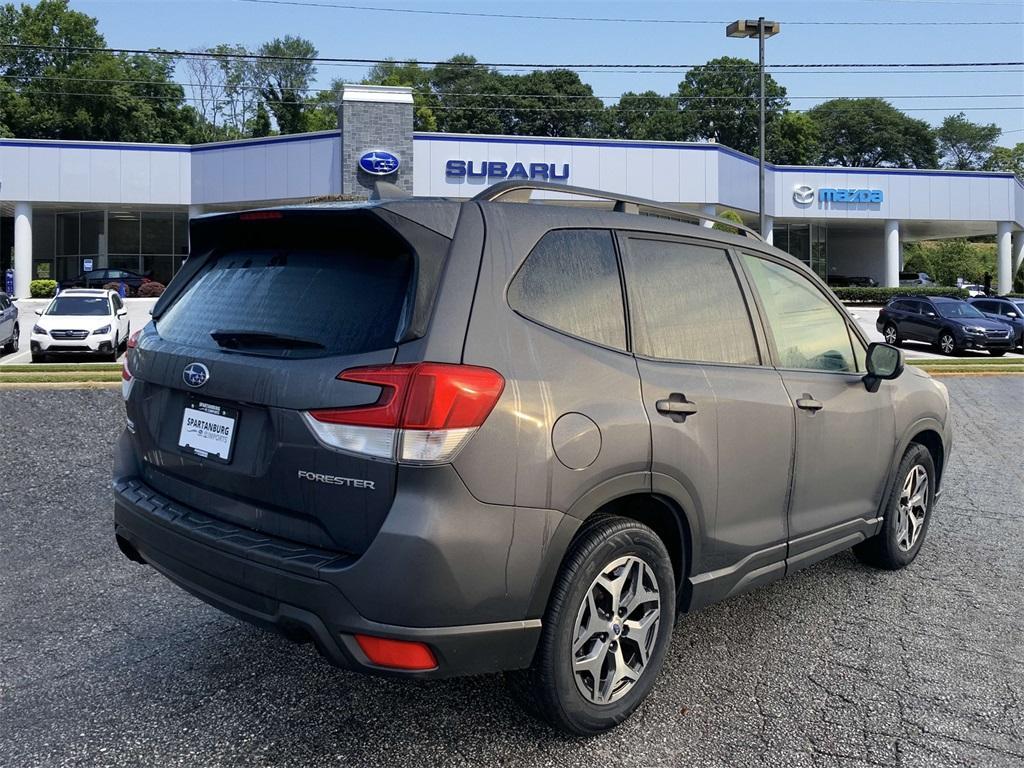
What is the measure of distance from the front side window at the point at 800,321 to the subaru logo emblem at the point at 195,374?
2.41m

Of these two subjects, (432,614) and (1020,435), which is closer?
(432,614)

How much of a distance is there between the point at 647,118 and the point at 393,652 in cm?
9169

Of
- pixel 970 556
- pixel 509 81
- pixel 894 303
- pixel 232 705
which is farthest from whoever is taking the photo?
pixel 509 81

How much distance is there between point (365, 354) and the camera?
8.52 feet

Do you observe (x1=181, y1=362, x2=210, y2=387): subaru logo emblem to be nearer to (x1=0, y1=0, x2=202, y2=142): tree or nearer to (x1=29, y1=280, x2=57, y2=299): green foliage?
(x1=29, y1=280, x2=57, y2=299): green foliage

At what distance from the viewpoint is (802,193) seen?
41.0 m

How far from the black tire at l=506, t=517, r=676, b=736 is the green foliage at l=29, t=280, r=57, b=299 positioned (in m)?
39.6

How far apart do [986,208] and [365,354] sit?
48.4 m

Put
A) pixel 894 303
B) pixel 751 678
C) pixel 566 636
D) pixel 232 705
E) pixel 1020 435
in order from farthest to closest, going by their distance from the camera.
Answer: pixel 894 303 < pixel 1020 435 < pixel 751 678 < pixel 232 705 < pixel 566 636

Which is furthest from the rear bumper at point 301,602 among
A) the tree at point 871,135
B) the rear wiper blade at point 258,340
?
the tree at point 871,135

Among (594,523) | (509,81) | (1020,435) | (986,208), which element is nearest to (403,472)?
(594,523)

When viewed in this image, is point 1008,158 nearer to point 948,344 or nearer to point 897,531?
point 948,344

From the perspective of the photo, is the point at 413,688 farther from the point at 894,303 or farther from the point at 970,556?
the point at 894,303

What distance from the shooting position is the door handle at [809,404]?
12.4 ft
